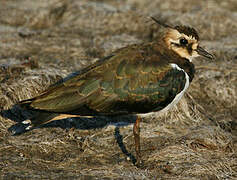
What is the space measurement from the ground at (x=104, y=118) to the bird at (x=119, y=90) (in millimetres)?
583

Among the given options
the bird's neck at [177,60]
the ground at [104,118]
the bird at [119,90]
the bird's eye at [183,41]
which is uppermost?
the bird's eye at [183,41]

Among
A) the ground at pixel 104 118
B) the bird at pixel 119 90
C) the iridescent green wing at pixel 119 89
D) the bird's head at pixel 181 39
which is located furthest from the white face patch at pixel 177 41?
the ground at pixel 104 118

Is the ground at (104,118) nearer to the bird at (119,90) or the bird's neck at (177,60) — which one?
the bird at (119,90)

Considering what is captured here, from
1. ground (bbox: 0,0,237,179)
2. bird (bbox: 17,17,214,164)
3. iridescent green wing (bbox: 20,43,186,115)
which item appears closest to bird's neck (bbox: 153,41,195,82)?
bird (bbox: 17,17,214,164)

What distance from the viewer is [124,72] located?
6.24m

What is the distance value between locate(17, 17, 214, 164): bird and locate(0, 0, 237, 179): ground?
58 centimetres

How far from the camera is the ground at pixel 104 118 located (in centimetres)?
640

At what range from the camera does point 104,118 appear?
7.79 m

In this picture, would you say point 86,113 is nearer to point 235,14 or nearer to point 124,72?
point 124,72

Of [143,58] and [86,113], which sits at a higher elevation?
[143,58]

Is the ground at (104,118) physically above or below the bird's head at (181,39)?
below

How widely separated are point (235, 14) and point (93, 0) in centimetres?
479

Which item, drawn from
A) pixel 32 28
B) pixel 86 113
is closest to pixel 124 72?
pixel 86 113

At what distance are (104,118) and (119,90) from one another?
175 centimetres
